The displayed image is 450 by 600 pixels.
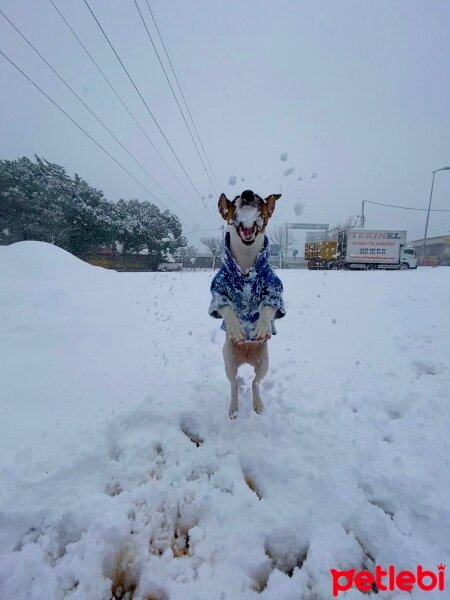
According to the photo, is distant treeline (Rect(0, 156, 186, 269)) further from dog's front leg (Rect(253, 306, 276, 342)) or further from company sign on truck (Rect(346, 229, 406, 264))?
dog's front leg (Rect(253, 306, 276, 342))

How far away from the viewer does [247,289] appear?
2482 mm

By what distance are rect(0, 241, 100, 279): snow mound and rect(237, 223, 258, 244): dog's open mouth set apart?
5831 millimetres

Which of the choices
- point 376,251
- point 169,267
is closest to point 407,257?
point 376,251

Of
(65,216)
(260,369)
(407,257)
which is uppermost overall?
(65,216)

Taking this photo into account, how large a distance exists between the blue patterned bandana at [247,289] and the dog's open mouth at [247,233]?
169 millimetres

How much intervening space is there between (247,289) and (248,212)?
0.64 meters

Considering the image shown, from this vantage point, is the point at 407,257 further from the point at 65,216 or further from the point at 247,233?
the point at 65,216

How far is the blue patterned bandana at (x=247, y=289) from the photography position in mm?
2455

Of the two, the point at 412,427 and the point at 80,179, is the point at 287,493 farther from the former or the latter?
the point at 80,179

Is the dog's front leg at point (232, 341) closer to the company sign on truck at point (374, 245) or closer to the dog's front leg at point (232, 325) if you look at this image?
the dog's front leg at point (232, 325)

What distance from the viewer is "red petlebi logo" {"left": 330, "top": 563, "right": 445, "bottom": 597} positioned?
56.6 inches

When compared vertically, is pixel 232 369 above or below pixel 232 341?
below

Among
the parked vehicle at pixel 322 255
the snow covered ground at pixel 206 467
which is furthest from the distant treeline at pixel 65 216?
the snow covered ground at pixel 206 467

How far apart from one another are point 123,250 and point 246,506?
32.2 metres
